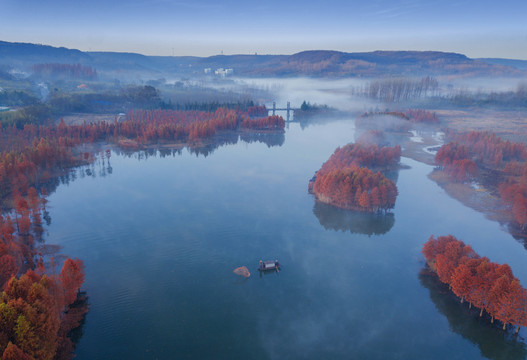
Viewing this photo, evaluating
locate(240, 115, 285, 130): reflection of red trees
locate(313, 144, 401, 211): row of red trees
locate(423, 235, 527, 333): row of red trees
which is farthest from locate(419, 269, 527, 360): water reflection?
locate(240, 115, 285, 130): reflection of red trees

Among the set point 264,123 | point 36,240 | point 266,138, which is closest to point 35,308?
point 36,240

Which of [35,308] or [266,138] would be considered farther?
[266,138]

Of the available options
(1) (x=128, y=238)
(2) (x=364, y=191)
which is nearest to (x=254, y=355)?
Result: (1) (x=128, y=238)

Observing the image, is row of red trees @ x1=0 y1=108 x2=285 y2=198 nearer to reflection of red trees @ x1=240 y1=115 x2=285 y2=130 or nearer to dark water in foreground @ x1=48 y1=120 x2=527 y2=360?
reflection of red trees @ x1=240 y1=115 x2=285 y2=130

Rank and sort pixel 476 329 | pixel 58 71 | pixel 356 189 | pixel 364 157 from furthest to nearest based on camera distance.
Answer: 1. pixel 58 71
2. pixel 364 157
3. pixel 356 189
4. pixel 476 329

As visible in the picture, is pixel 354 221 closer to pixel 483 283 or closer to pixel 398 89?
pixel 483 283

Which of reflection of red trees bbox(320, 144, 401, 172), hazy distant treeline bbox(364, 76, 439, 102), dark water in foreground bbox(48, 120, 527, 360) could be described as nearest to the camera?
dark water in foreground bbox(48, 120, 527, 360)
